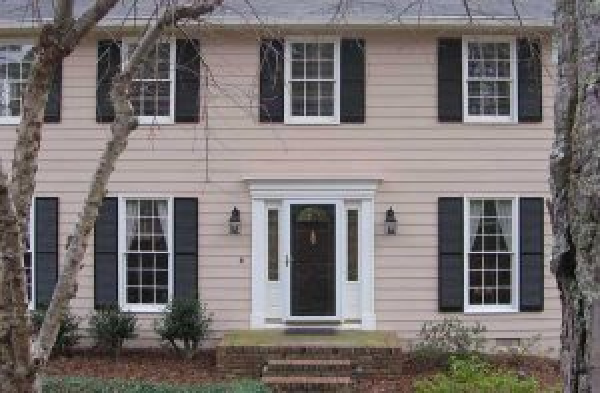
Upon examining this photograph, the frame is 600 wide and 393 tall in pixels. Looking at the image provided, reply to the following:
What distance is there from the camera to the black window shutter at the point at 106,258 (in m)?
15.6

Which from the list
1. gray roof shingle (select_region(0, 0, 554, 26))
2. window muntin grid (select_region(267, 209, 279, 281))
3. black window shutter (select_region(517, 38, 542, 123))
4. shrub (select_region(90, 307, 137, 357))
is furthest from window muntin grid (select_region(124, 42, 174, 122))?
black window shutter (select_region(517, 38, 542, 123))

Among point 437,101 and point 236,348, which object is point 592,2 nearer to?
point 236,348

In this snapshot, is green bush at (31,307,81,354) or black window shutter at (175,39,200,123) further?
black window shutter at (175,39,200,123)

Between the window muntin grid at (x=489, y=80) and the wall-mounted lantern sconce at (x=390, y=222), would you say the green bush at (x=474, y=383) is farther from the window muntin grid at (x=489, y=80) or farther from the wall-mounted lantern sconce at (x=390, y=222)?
the window muntin grid at (x=489, y=80)

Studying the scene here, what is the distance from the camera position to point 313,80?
51.3 ft

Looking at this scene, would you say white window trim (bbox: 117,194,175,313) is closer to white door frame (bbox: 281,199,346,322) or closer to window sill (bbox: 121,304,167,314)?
window sill (bbox: 121,304,167,314)

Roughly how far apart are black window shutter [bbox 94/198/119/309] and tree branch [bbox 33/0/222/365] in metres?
7.83

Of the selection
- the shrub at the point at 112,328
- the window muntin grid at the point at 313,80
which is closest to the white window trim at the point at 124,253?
the shrub at the point at 112,328

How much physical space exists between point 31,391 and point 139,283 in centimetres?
923

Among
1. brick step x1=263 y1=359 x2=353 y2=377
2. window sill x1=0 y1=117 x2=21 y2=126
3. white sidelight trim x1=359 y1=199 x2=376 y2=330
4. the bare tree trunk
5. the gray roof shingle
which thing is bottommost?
brick step x1=263 y1=359 x2=353 y2=377

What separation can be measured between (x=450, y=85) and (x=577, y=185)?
47.2 ft

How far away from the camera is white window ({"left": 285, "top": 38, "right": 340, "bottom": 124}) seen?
1563 centimetres

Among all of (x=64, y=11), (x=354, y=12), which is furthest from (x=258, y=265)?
(x=64, y=11)

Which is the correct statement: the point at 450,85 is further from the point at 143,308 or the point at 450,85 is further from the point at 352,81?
the point at 143,308
